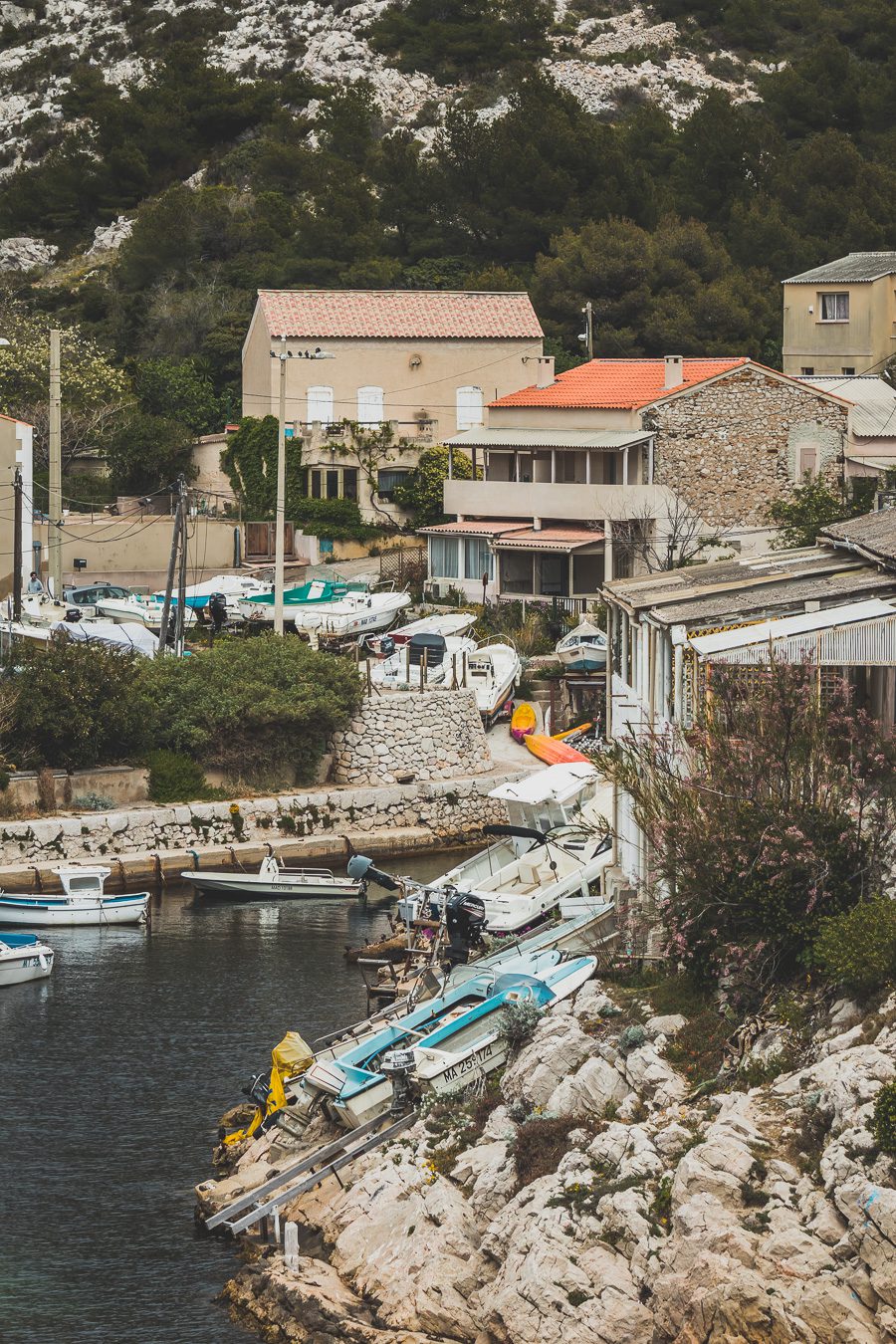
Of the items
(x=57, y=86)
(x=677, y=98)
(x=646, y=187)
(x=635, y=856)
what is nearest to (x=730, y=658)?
(x=635, y=856)

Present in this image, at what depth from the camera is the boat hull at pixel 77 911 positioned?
36.0m

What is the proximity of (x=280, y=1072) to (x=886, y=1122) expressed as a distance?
928 centimetres

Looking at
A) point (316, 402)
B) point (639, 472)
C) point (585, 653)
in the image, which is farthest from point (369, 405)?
point (585, 653)

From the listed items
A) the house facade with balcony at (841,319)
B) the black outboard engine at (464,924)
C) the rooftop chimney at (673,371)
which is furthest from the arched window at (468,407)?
the black outboard engine at (464,924)

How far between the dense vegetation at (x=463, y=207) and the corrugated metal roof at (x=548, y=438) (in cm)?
1066

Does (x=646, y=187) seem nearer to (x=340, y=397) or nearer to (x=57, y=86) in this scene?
(x=340, y=397)

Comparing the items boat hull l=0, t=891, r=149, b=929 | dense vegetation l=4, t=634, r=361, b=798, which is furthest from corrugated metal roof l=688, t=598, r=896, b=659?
dense vegetation l=4, t=634, r=361, b=798

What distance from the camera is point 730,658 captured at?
24203mm

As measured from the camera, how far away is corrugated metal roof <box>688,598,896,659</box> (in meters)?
24.3

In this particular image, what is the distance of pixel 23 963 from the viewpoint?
32406 mm

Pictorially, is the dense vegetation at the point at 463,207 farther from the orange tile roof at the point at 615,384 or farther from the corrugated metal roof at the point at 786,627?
the corrugated metal roof at the point at 786,627

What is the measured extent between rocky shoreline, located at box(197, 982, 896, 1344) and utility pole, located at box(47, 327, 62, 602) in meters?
31.0

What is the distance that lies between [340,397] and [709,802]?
4184 centimetres

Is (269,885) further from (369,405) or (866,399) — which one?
(866,399)
